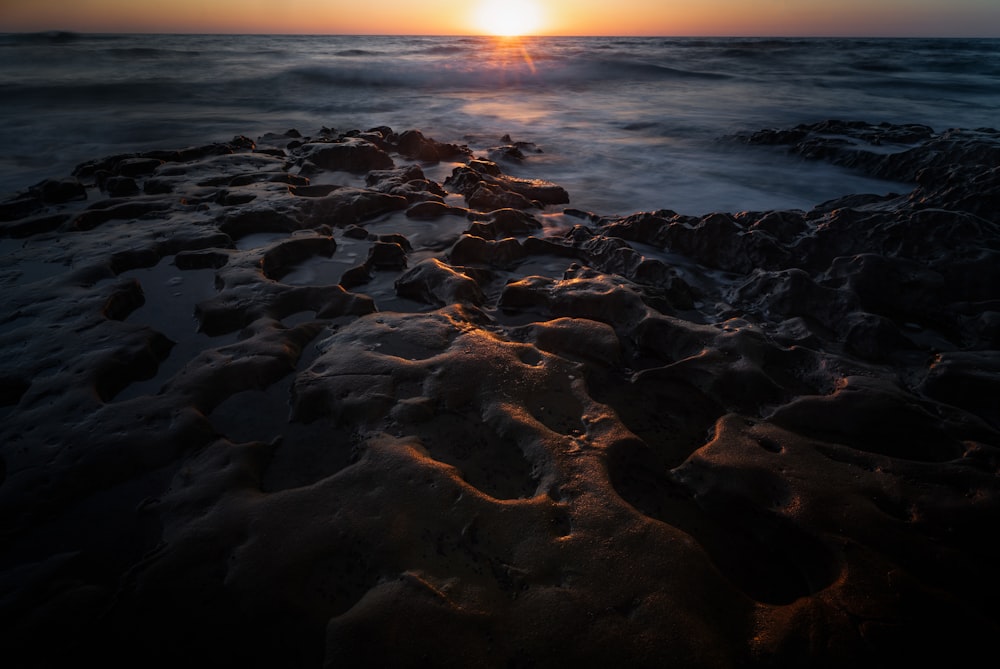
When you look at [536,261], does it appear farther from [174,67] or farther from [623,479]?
[174,67]

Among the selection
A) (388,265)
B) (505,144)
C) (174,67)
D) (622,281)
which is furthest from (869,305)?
(174,67)

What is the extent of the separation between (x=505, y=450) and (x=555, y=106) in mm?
17035

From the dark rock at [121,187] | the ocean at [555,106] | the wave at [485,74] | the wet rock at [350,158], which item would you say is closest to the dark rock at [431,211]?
the ocean at [555,106]

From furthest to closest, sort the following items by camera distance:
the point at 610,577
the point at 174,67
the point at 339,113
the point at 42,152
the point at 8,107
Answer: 1. the point at 174,67
2. the point at 339,113
3. the point at 8,107
4. the point at 42,152
5. the point at 610,577

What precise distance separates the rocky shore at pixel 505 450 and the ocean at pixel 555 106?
357 cm

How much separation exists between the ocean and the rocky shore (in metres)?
3.57

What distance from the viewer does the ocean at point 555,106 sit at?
27.7ft

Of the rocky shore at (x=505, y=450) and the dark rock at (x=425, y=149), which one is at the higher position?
the dark rock at (x=425, y=149)

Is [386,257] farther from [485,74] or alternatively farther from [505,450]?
[485,74]

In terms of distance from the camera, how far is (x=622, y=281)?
13.0ft

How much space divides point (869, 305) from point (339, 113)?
622 inches

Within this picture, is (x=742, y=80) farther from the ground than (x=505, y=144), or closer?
farther from the ground

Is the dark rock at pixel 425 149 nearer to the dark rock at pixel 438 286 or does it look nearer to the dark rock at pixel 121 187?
the dark rock at pixel 121 187

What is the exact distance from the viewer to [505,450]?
2.35 meters
